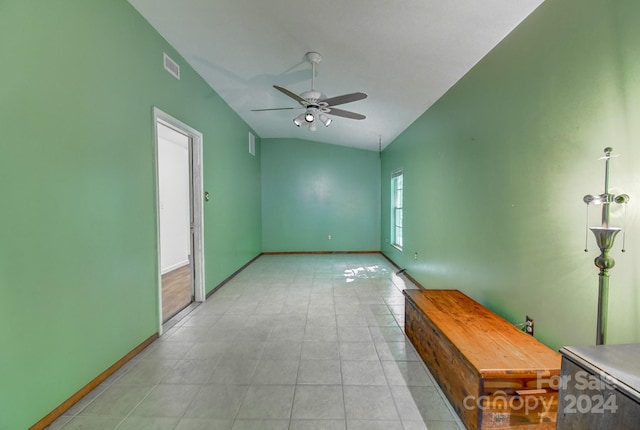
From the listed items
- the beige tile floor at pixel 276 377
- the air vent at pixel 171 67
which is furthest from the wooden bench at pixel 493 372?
the air vent at pixel 171 67

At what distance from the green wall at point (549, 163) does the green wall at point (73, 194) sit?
306cm

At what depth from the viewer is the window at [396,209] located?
5.89 m

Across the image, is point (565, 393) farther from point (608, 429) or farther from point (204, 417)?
point (204, 417)

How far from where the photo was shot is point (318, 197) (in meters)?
7.30

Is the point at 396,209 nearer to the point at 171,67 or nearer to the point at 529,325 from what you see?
the point at 529,325

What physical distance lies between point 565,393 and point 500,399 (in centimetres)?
50

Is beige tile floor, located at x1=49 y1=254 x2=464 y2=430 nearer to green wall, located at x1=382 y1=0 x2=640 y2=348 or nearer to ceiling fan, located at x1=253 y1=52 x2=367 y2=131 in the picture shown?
green wall, located at x1=382 y1=0 x2=640 y2=348

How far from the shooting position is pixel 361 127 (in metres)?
5.34

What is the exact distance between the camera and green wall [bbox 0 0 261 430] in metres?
1.46

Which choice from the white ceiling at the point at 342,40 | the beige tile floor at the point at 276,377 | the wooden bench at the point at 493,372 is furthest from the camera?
the white ceiling at the point at 342,40

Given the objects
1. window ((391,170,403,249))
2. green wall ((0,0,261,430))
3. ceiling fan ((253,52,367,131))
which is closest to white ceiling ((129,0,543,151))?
ceiling fan ((253,52,367,131))

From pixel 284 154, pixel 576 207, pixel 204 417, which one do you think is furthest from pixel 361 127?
pixel 204 417

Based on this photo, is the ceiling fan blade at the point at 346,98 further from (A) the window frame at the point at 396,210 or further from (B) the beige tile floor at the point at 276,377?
(A) the window frame at the point at 396,210

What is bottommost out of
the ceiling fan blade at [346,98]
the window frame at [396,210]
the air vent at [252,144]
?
the window frame at [396,210]
